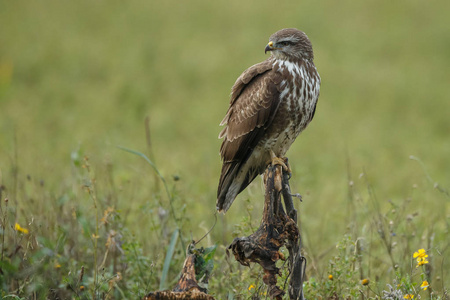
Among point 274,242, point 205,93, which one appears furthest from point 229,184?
point 205,93

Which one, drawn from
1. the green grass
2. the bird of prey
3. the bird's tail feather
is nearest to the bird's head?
the bird of prey

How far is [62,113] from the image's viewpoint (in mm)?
10812

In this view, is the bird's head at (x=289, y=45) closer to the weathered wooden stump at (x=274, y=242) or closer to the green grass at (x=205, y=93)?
the weathered wooden stump at (x=274, y=242)

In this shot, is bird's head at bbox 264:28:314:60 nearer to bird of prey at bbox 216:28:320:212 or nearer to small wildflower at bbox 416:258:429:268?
bird of prey at bbox 216:28:320:212

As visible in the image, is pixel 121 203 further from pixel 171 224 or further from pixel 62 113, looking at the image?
pixel 62 113

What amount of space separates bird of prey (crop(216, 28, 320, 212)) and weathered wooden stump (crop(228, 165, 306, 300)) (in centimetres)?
71

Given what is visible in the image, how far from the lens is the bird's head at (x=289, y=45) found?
4.12m

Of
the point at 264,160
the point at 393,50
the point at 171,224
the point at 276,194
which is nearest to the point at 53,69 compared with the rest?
the point at 393,50

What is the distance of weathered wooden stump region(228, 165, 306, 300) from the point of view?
2.98m

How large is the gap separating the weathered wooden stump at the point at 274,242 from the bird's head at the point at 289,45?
3.34ft

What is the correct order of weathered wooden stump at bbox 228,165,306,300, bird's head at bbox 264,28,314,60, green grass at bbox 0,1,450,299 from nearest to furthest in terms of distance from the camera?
weathered wooden stump at bbox 228,165,306,300, bird's head at bbox 264,28,314,60, green grass at bbox 0,1,450,299

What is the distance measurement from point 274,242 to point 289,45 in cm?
156

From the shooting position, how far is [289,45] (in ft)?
13.5

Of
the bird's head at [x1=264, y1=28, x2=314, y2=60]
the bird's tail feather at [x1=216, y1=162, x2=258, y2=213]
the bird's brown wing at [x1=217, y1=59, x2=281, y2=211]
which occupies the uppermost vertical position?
the bird's head at [x1=264, y1=28, x2=314, y2=60]
